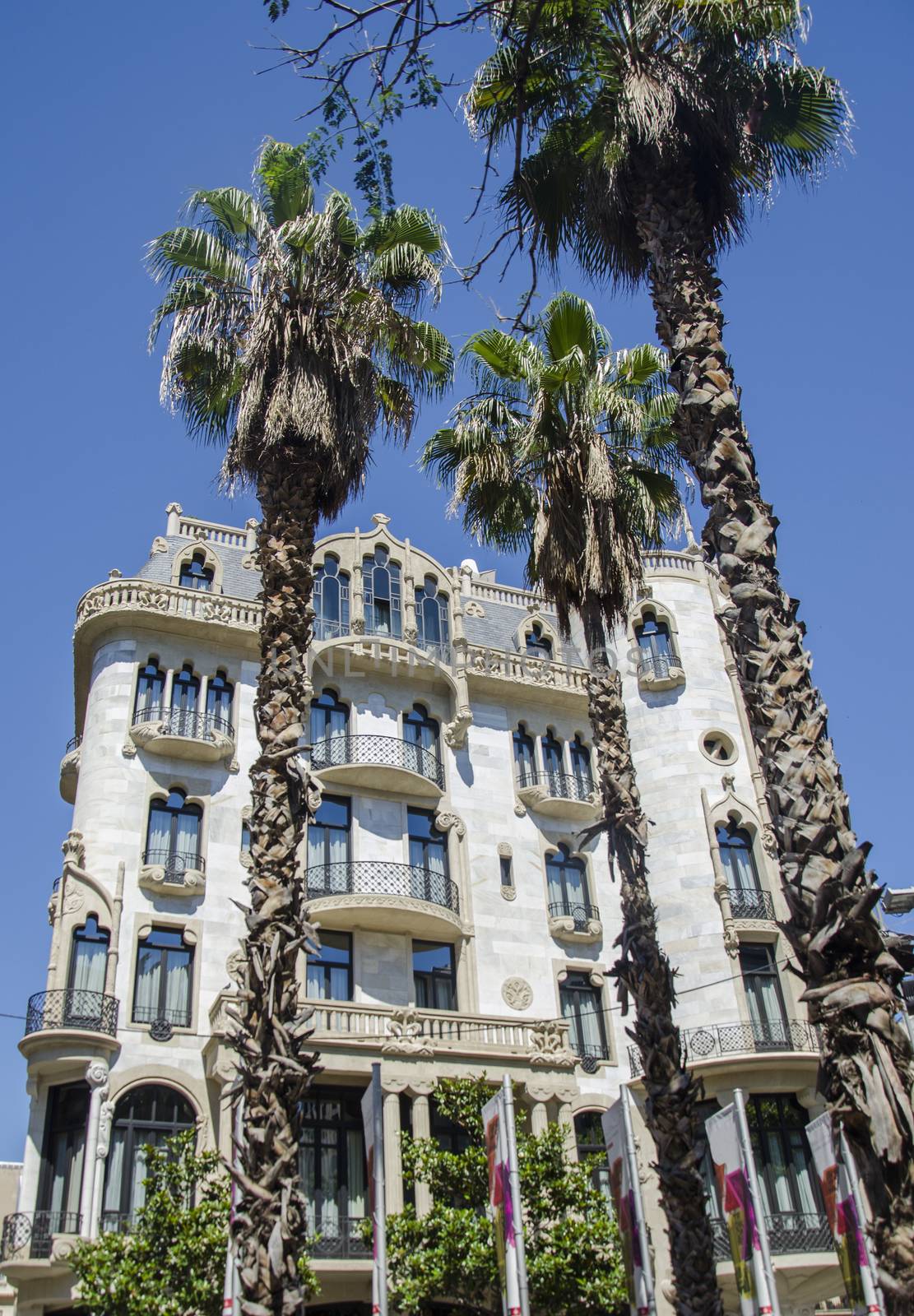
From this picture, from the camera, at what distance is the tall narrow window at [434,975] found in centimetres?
2972

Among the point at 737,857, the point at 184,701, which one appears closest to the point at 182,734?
the point at 184,701

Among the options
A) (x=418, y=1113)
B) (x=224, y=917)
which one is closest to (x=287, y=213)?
(x=224, y=917)

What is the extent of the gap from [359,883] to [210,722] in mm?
5634

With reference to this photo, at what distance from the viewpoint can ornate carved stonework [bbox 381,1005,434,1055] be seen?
2598cm

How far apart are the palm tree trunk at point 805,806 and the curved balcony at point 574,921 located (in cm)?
2218

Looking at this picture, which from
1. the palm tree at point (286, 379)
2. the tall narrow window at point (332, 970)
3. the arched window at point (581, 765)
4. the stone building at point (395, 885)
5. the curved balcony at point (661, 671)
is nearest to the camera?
the palm tree at point (286, 379)

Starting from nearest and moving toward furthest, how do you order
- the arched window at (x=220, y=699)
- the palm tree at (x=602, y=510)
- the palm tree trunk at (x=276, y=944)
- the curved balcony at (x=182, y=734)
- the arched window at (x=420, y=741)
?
the palm tree trunk at (x=276, y=944) → the palm tree at (x=602, y=510) → the curved balcony at (x=182, y=734) → the arched window at (x=220, y=699) → the arched window at (x=420, y=741)

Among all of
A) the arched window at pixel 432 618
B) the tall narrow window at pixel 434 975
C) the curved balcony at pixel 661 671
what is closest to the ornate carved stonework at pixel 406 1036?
the tall narrow window at pixel 434 975

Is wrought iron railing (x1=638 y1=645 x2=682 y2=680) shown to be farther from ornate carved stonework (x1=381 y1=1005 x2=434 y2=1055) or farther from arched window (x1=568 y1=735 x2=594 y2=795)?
ornate carved stonework (x1=381 y1=1005 x2=434 y2=1055)

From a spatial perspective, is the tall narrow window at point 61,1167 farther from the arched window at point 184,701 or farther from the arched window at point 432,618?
the arched window at point 432,618

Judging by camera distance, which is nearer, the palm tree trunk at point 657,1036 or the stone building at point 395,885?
the palm tree trunk at point 657,1036

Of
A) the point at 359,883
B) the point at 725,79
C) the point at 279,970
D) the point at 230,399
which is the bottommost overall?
the point at 279,970

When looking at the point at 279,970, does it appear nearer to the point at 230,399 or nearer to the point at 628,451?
the point at 230,399

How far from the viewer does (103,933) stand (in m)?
26.8
